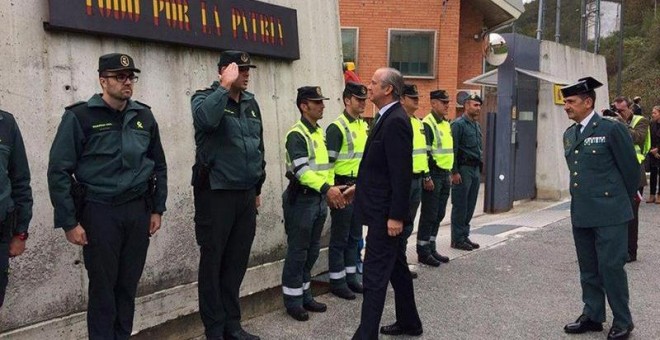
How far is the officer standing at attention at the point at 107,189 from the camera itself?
11.2 ft

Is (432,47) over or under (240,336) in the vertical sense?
over

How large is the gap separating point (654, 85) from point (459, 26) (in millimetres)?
16238

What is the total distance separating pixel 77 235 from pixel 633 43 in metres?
38.0

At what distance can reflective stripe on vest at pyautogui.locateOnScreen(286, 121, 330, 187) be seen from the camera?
4984mm

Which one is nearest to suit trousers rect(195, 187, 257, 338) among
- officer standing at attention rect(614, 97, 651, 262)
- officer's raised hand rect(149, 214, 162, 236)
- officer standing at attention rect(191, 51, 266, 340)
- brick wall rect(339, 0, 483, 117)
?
officer standing at attention rect(191, 51, 266, 340)

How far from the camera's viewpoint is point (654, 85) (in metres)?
28.8

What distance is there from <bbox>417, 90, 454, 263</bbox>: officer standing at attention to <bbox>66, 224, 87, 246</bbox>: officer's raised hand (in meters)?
4.43

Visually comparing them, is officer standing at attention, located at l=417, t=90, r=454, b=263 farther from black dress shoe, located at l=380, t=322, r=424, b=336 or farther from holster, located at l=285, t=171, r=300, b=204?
holster, located at l=285, t=171, r=300, b=204

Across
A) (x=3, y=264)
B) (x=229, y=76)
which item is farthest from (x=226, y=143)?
(x=3, y=264)

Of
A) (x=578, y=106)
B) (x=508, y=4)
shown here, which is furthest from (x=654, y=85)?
(x=578, y=106)

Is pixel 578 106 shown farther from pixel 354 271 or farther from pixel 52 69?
pixel 52 69

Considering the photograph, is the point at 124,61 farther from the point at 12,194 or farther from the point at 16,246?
the point at 16,246

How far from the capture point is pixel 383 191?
171 inches

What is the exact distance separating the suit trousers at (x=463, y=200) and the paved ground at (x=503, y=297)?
349 mm
